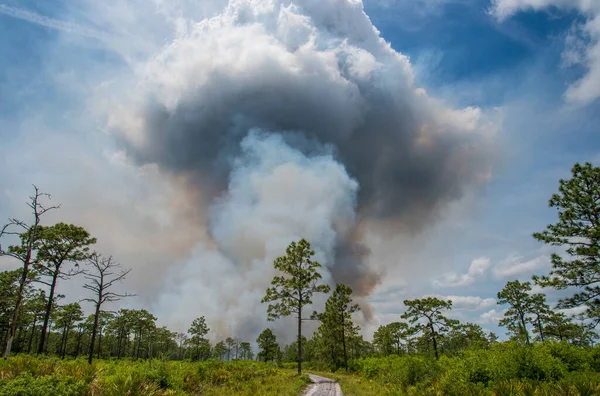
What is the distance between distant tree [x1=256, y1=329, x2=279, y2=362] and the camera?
276ft

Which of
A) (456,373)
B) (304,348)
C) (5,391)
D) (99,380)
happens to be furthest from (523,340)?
(304,348)

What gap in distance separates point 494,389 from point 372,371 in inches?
1040

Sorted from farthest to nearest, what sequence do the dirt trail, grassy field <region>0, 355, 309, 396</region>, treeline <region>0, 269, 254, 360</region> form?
treeline <region>0, 269, 254, 360</region> < the dirt trail < grassy field <region>0, 355, 309, 396</region>

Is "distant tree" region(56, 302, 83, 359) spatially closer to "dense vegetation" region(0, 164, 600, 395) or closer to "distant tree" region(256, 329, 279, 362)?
"dense vegetation" region(0, 164, 600, 395)

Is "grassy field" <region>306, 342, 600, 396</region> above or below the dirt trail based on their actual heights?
above

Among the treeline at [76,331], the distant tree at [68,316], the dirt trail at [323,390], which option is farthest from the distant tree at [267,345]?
the dirt trail at [323,390]

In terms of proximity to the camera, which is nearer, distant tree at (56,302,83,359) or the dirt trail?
the dirt trail

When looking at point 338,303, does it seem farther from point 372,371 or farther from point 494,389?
point 494,389

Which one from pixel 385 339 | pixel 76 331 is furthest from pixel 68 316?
pixel 385 339

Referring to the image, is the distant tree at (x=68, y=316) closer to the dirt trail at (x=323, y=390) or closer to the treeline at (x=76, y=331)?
the treeline at (x=76, y=331)

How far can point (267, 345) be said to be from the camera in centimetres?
8531

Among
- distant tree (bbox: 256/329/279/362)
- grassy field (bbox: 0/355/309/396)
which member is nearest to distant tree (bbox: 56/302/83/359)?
distant tree (bbox: 256/329/279/362)

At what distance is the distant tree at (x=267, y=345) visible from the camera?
84269 mm

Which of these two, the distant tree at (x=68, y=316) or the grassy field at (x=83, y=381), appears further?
the distant tree at (x=68, y=316)
